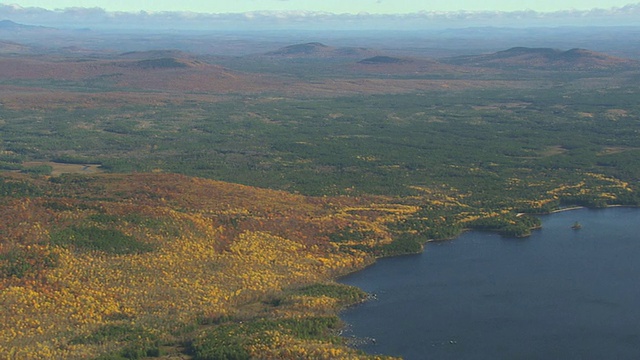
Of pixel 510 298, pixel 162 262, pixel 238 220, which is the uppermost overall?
pixel 238 220

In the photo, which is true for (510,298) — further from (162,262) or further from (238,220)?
(162,262)

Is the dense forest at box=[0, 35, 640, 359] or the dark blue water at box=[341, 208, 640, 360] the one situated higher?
the dense forest at box=[0, 35, 640, 359]

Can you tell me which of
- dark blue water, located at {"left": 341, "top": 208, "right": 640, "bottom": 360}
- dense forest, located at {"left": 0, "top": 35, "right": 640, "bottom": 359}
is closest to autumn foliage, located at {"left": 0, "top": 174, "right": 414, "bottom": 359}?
dense forest, located at {"left": 0, "top": 35, "right": 640, "bottom": 359}

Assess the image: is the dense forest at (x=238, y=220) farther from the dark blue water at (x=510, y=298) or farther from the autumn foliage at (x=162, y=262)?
the dark blue water at (x=510, y=298)

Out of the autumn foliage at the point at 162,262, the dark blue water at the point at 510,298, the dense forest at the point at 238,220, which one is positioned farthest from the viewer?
the dark blue water at the point at 510,298

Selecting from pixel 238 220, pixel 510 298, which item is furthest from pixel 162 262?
pixel 510 298

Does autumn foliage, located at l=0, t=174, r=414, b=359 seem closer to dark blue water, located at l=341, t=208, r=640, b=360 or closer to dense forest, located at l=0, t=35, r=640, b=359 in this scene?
dense forest, located at l=0, t=35, r=640, b=359

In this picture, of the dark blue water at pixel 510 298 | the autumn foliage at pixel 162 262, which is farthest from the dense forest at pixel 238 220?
the dark blue water at pixel 510 298

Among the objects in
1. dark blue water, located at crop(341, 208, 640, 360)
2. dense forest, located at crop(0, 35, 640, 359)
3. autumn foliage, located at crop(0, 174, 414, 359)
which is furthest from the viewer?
dark blue water, located at crop(341, 208, 640, 360)
